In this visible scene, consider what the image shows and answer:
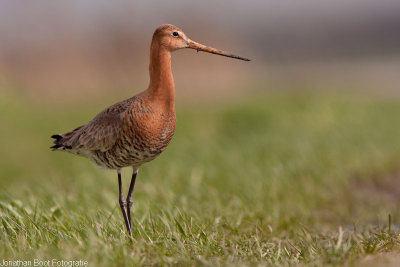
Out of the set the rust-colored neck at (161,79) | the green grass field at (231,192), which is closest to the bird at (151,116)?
the rust-colored neck at (161,79)

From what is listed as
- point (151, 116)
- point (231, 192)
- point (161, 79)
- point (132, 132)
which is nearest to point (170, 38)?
point (161, 79)

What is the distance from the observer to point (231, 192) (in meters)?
6.57

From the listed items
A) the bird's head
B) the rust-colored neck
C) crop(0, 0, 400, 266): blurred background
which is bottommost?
crop(0, 0, 400, 266): blurred background

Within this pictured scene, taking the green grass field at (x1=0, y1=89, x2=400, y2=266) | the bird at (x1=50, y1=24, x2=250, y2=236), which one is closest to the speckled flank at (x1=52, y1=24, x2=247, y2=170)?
the bird at (x1=50, y1=24, x2=250, y2=236)

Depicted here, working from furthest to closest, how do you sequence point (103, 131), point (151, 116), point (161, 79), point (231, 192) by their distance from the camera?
1. point (231, 192)
2. point (103, 131)
3. point (161, 79)
4. point (151, 116)

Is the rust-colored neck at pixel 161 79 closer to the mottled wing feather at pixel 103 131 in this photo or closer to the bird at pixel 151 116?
the bird at pixel 151 116

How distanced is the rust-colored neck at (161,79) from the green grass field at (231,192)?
94 centimetres

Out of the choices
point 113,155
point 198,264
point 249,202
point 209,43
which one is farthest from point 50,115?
point 209,43

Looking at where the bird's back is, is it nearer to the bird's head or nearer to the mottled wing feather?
the mottled wing feather

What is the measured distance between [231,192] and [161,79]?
8.22 feet

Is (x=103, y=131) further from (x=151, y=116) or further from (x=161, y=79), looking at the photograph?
(x=161, y=79)

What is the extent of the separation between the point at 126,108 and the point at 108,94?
1588 centimetres

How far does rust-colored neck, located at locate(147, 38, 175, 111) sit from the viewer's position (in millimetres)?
4434

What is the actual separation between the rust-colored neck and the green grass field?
936mm
